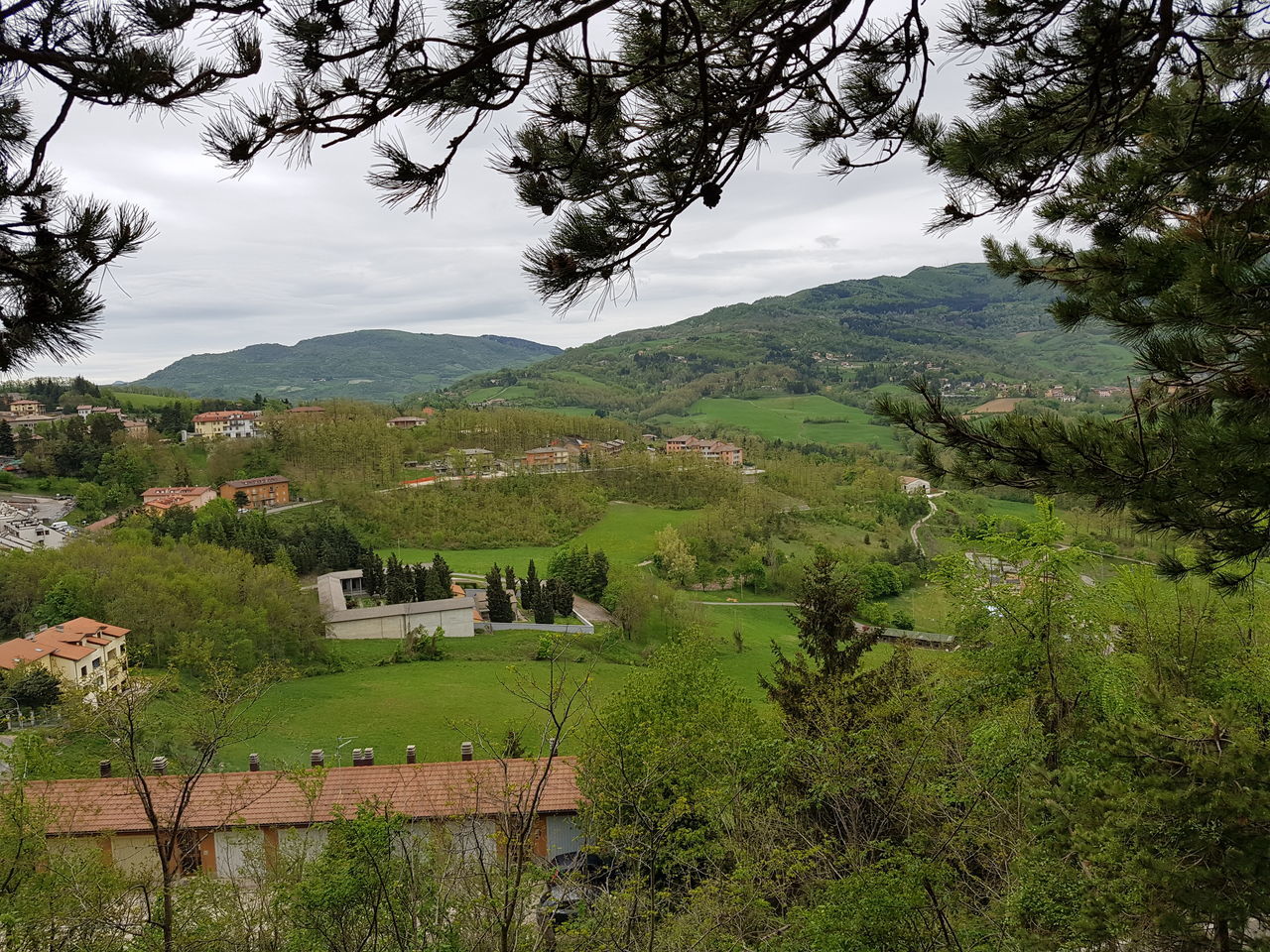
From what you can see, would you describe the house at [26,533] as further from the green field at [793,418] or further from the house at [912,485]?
the green field at [793,418]

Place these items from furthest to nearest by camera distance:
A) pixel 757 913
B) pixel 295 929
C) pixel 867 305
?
pixel 867 305, pixel 757 913, pixel 295 929

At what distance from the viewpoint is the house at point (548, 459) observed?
4688 centimetres

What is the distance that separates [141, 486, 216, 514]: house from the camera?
3509 cm

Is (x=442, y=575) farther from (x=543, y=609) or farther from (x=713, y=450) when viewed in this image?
(x=713, y=450)

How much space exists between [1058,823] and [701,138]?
4.70m

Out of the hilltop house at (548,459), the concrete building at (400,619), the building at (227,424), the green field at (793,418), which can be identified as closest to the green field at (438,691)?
the concrete building at (400,619)

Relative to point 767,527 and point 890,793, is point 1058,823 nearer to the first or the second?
point 890,793

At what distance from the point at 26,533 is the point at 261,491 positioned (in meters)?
12.0

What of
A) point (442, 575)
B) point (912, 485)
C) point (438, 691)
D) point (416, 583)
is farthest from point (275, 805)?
point (912, 485)

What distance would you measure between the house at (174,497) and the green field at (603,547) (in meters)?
10.5

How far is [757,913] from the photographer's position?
6.07m

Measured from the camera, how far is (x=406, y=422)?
2200 inches

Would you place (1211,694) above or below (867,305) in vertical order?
below

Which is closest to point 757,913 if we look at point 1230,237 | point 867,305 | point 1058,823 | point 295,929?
point 1058,823
